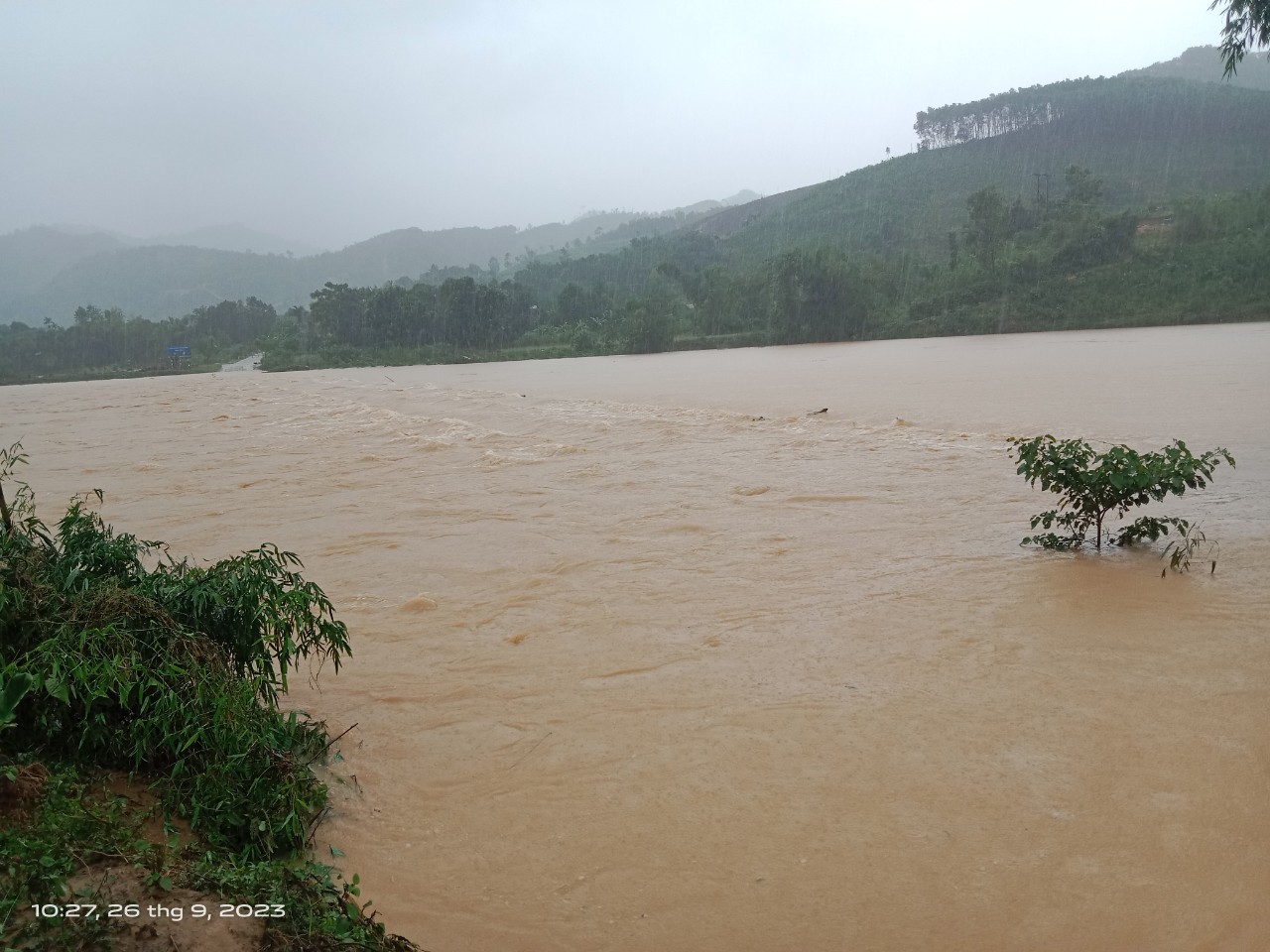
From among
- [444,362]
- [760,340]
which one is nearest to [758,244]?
[760,340]

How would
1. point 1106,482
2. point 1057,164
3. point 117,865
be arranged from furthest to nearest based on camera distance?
1. point 1057,164
2. point 1106,482
3. point 117,865

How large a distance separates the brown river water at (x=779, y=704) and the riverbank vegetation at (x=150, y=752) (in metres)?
0.29

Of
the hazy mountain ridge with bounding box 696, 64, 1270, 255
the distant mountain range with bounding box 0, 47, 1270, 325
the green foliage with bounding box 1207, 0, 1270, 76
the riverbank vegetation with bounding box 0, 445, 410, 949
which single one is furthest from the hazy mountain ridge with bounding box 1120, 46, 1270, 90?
the riverbank vegetation with bounding box 0, 445, 410, 949

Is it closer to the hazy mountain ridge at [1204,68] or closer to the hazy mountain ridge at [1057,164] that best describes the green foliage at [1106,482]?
the hazy mountain ridge at [1057,164]

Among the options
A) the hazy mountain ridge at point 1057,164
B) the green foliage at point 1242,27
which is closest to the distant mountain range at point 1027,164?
the hazy mountain ridge at point 1057,164

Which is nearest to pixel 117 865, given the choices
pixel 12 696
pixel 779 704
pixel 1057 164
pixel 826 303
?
pixel 12 696

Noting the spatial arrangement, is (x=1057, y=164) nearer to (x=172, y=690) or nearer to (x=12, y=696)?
(x=172, y=690)

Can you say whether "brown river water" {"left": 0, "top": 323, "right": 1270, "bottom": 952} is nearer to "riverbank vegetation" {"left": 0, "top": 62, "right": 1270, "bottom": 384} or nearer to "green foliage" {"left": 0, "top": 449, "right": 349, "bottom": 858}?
"green foliage" {"left": 0, "top": 449, "right": 349, "bottom": 858}

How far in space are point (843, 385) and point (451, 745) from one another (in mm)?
13868

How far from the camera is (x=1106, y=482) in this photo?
15.6 feet

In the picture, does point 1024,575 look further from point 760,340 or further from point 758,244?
point 758,244

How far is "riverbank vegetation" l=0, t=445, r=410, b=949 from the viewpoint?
1.64 metres

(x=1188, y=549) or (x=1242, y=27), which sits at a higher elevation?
(x=1242, y=27)

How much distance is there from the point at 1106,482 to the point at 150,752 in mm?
4604
